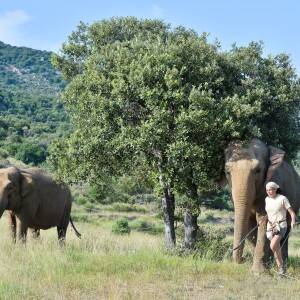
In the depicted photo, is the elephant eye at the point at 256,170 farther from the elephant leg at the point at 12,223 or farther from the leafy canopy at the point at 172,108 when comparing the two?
the elephant leg at the point at 12,223

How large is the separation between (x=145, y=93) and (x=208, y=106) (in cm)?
156

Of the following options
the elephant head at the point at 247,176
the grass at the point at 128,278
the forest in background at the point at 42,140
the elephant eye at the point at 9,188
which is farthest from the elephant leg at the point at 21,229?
the elephant head at the point at 247,176

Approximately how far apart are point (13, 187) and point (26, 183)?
579 millimetres

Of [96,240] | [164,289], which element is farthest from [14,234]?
[164,289]

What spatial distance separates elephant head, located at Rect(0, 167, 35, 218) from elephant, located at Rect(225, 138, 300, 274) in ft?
21.8

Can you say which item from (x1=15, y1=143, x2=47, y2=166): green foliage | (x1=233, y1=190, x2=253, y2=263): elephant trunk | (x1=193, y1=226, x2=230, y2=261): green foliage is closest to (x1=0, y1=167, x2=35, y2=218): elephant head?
(x1=193, y1=226, x2=230, y2=261): green foliage

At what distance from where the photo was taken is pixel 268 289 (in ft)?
33.5

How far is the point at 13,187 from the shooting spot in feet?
54.6

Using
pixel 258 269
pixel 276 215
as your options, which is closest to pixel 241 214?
pixel 276 215

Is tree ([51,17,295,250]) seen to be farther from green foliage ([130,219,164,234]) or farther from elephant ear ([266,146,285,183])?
green foliage ([130,219,164,234])

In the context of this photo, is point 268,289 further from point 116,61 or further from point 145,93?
point 116,61

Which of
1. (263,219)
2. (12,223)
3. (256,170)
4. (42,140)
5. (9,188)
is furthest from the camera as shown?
(42,140)

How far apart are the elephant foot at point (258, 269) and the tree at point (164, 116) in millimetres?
2637

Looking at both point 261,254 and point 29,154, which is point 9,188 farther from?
point 29,154
